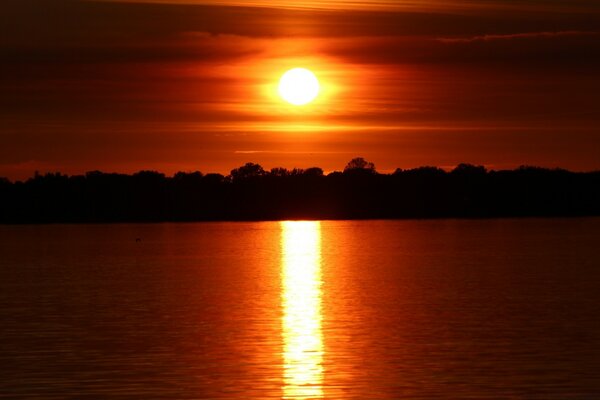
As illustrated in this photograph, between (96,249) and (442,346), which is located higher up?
(96,249)

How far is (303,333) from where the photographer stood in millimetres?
39938

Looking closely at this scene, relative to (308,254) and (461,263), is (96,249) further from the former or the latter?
(461,263)

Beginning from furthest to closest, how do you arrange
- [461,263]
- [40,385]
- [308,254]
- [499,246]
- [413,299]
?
[499,246] → [308,254] → [461,263] → [413,299] → [40,385]

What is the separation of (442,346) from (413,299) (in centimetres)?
1692

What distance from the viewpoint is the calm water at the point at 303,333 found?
29.4 m

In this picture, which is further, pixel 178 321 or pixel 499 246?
pixel 499 246

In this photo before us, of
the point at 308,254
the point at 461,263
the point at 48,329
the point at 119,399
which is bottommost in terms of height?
the point at 119,399

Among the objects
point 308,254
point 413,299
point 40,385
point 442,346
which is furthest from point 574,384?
point 308,254

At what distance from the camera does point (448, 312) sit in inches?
1833

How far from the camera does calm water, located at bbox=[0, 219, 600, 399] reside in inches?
1157

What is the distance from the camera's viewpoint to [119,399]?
1088 inches

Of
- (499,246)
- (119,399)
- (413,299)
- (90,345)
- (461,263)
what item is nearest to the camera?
(119,399)

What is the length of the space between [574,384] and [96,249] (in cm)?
9447

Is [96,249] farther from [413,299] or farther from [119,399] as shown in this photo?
[119,399]
